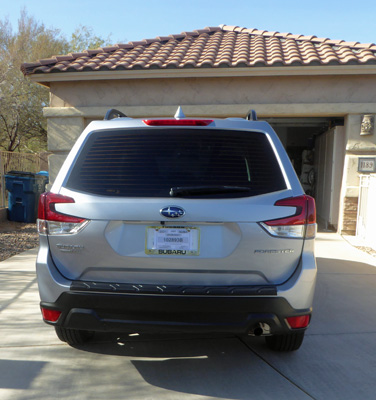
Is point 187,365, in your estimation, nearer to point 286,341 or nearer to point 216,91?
point 286,341

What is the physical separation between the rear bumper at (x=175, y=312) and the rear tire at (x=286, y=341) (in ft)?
2.23

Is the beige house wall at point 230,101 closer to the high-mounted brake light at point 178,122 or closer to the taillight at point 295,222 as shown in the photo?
the high-mounted brake light at point 178,122

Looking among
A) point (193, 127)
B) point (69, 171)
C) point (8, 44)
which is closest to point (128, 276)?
point (69, 171)

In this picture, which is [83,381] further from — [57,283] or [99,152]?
[99,152]

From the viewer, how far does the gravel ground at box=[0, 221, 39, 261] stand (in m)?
7.94

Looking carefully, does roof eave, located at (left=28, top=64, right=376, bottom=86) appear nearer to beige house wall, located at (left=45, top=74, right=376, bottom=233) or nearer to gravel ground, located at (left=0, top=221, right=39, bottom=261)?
beige house wall, located at (left=45, top=74, right=376, bottom=233)

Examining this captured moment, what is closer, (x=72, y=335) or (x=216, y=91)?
(x=72, y=335)

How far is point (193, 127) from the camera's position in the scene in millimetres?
3129

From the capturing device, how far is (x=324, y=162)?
12.0 metres

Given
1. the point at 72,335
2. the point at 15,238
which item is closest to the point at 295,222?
the point at 72,335

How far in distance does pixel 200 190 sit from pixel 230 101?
23.5 ft

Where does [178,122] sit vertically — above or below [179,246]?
above

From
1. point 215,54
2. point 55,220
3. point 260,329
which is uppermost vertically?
point 215,54

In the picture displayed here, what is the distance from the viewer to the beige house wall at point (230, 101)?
948 cm
